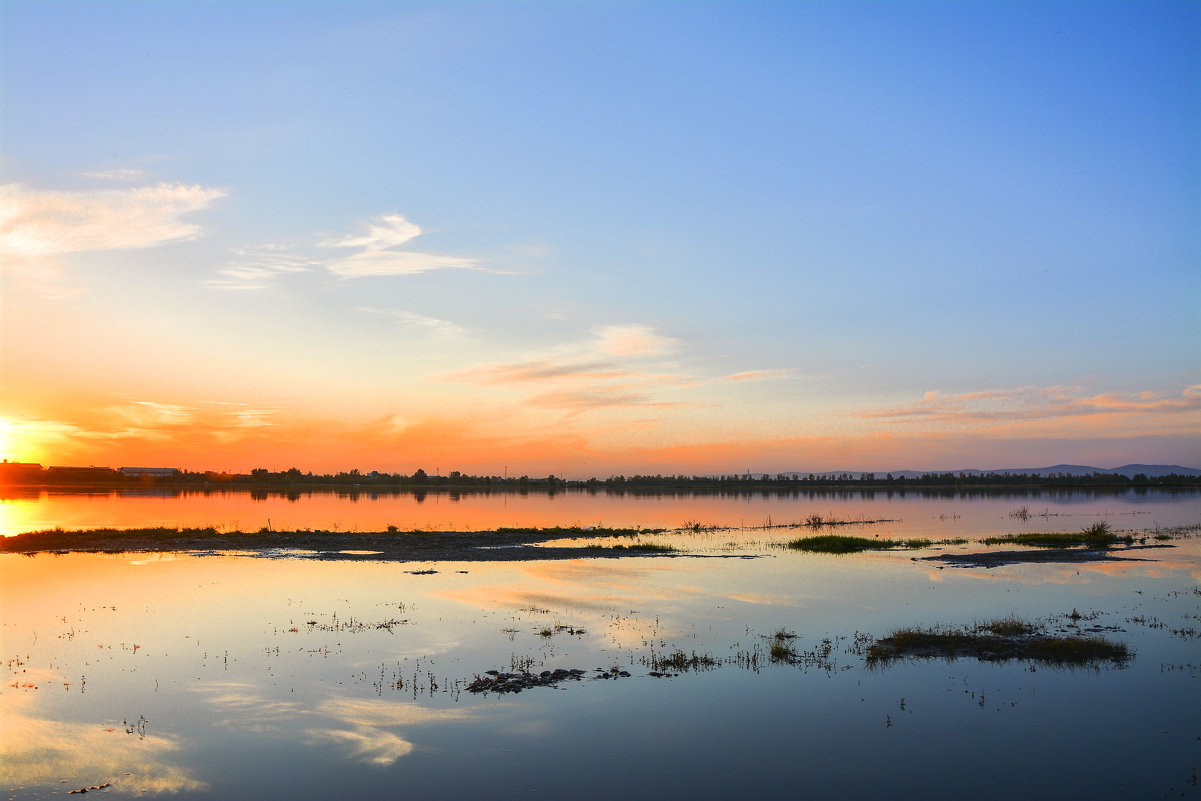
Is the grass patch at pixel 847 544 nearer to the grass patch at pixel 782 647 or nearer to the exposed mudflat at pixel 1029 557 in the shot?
the exposed mudflat at pixel 1029 557

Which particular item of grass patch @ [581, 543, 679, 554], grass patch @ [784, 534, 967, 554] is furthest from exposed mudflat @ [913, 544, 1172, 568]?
grass patch @ [581, 543, 679, 554]

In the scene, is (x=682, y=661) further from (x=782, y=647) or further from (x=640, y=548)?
(x=640, y=548)

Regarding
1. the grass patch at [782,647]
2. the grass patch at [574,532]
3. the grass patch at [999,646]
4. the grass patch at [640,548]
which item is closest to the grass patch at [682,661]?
the grass patch at [782,647]

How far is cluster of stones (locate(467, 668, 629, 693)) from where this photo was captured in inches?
578

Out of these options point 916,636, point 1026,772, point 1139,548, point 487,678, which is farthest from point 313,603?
point 1139,548

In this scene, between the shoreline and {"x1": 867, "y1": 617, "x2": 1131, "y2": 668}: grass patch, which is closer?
{"x1": 867, "y1": 617, "x2": 1131, "y2": 668}: grass patch

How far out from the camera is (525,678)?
1528 cm

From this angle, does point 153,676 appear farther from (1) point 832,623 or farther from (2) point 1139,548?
(2) point 1139,548

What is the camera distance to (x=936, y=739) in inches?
482

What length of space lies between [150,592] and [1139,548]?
46480mm

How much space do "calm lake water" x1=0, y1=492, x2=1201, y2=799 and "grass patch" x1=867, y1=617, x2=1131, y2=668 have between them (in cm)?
59

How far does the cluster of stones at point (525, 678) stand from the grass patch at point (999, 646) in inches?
238

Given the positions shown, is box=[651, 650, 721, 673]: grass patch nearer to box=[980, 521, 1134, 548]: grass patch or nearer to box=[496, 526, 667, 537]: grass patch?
box=[496, 526, 667, 537]: grass patch

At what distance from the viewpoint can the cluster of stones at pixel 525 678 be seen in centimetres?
1468
